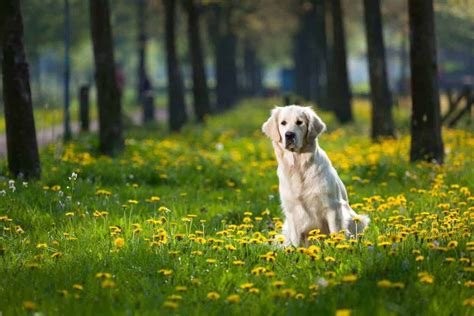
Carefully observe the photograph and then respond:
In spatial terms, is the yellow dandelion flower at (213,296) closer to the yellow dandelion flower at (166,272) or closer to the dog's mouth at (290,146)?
the yellow dandelion flower at (166,272)

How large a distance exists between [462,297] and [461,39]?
4633cm

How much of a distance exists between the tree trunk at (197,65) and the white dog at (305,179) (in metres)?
20.2

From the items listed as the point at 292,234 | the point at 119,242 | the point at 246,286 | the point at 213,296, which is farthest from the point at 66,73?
the point at 246,286

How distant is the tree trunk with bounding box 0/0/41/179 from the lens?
1055 centimetres

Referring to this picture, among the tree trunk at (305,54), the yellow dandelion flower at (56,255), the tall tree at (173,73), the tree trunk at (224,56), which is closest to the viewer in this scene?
the yellow dandelion flower at (56,255)

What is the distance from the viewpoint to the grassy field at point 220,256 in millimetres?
5176

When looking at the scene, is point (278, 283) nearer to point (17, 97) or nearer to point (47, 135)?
point (17, 97)

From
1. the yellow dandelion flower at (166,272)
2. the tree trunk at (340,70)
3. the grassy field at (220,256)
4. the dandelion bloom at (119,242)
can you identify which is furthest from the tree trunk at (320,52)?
the yellow dandelion flower at (166,272)

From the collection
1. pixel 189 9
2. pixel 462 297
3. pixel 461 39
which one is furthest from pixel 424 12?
pixel 461 39

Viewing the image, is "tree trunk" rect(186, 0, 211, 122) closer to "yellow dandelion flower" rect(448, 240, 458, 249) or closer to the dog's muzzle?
the dog's muzzle

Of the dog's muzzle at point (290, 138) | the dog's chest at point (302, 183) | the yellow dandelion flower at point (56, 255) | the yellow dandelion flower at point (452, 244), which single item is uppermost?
the dog's muzzle at point (290, 138)

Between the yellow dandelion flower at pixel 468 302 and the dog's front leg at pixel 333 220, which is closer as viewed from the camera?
the yellow dandelion flower at pixel 468 302

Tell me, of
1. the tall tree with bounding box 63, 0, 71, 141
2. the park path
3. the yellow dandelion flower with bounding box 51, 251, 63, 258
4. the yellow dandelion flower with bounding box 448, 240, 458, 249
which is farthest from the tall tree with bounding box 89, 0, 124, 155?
the yellow dandelion flower with bounding box 448, 240, 458, 249

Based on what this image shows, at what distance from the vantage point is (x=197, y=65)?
2800cm
